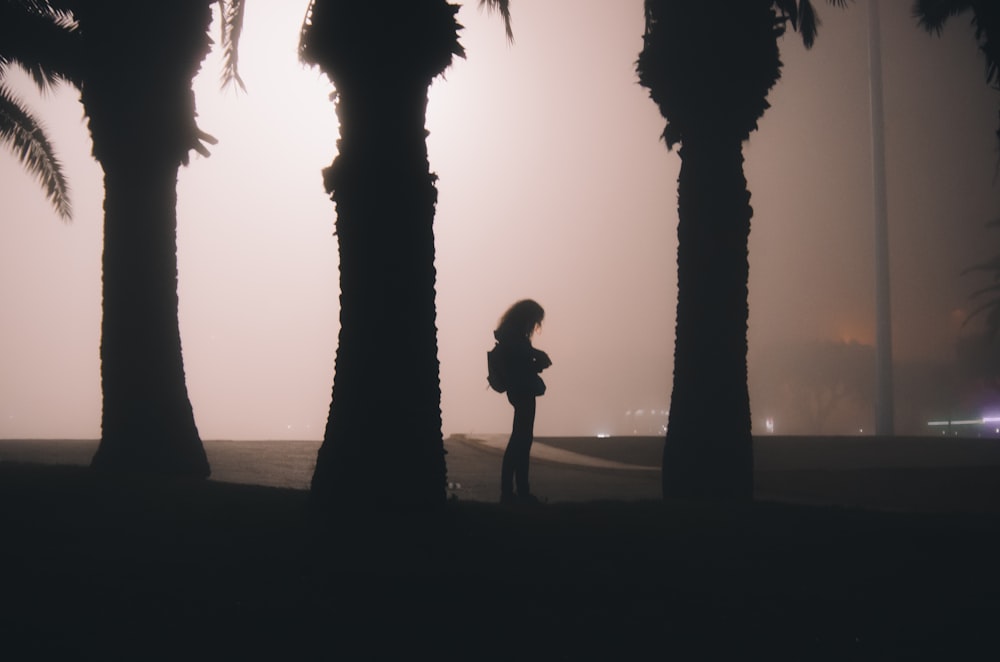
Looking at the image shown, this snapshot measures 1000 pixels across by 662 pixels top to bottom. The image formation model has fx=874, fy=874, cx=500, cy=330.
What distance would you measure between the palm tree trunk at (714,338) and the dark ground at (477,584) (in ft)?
6.41

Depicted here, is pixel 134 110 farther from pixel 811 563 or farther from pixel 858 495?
pixel 858 495

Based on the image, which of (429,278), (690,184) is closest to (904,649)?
(429,278)

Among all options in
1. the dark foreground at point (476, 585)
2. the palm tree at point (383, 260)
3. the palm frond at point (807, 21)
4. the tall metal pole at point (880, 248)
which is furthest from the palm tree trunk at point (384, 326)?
the tall metal pole at point (880, 248)

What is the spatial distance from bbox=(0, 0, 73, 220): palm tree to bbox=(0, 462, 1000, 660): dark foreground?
9417 millimetres

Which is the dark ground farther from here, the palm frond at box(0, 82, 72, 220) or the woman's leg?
the palm frond at box(0, 82, 72, 220)

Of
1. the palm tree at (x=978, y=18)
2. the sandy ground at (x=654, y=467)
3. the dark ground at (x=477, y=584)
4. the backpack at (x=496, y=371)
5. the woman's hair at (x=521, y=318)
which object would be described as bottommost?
the dark ground at (x=477, y=584)

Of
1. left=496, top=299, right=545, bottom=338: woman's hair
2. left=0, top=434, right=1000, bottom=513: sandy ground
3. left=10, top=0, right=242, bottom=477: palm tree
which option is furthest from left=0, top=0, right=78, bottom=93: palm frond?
left=496, top=299, right=545, bottom=338: woman's hair

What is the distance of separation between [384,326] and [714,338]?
3744mm

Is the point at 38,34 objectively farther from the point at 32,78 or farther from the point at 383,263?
the point at 383,263

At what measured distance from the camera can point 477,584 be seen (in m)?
4.26

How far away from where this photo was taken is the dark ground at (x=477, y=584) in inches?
146

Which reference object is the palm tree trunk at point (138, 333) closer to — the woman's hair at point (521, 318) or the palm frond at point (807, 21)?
the woman's hair at point (521, 318)

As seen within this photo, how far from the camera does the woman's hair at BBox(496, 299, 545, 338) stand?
7.88 metres

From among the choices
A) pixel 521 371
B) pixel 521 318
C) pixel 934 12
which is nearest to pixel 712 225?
pixel 521 318
